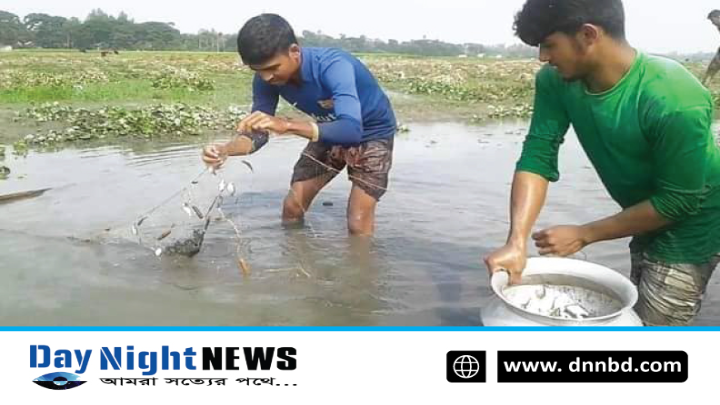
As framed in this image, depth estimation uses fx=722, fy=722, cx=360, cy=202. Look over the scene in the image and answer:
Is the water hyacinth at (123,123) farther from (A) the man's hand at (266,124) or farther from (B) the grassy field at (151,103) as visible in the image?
(A) the man's hand at (266,124)

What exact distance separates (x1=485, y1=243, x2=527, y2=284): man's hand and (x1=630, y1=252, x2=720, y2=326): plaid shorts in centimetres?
71

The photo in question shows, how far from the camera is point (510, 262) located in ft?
7.95

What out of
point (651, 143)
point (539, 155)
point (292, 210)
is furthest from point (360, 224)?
point (651, 143)

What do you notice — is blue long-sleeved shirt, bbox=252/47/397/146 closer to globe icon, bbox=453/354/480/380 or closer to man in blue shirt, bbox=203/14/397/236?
man in blue shirt, bbox=203/14/397/236

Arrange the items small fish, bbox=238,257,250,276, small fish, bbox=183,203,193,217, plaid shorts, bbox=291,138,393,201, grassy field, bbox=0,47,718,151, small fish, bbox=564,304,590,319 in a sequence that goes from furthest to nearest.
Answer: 1. grassy field, bbox=0,47,718,151
2. small fish, bbox=183,203,193,217
3. plaid shorts, bbox=291,138,393,201
4. small fish, bbox=238,257,250,276
5. small fish, bbox=564,304,590,319

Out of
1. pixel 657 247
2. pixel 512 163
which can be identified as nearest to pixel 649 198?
pixel 657 247

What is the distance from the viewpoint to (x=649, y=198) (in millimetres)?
2592

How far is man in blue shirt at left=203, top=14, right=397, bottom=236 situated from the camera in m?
3.77

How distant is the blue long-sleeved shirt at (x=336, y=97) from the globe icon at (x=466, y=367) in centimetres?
171

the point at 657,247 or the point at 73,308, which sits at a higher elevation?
the point at 657,247

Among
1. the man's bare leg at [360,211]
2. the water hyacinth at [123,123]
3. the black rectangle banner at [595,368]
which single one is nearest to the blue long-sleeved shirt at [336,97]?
the man's bare leg at [360,211]

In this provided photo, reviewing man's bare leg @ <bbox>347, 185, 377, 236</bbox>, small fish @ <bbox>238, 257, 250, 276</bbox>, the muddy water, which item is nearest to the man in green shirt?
the muddy water

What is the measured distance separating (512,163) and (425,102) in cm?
793

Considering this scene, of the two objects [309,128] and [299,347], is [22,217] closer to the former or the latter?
[309,128]
